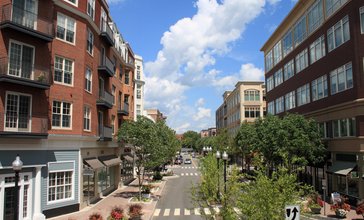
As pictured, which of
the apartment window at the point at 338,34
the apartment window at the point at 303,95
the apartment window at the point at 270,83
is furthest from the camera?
the apartment window at the point at 270,83

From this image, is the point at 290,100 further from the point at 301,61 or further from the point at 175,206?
the point at 175,206

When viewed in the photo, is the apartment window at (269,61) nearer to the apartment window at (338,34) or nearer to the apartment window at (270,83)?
the apartment window at (270,83)

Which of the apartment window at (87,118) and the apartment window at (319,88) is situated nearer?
the apartment window at (87,118)

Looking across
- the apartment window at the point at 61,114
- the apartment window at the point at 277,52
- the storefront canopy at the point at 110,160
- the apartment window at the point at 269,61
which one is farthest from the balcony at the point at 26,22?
the apartment window at the point at 269,61

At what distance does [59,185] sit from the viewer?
26.5 m

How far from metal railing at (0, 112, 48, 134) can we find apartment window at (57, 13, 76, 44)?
6.36 m

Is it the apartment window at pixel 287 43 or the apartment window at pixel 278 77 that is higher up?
the apartment window at pixel 287 43

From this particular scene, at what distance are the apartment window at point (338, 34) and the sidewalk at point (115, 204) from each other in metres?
22.0

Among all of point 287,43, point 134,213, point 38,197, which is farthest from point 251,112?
point 38,197

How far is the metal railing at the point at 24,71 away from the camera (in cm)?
2217

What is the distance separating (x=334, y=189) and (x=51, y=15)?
29.3 metres

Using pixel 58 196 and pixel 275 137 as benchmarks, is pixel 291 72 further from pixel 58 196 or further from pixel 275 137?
pixel 58 196

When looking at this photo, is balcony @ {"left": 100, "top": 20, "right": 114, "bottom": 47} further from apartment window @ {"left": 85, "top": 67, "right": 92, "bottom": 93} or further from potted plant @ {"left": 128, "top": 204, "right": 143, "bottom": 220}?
potted plant @ {"left": 128, "top": 204, "right": 143, "bottom": 220}

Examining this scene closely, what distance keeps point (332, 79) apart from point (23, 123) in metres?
27.6
